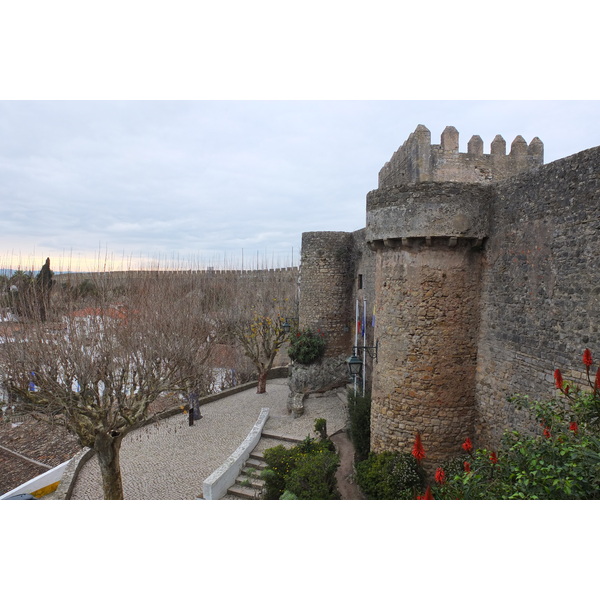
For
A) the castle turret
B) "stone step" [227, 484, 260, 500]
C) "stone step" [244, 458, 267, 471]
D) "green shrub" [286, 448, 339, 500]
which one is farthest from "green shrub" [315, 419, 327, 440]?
the castle turret

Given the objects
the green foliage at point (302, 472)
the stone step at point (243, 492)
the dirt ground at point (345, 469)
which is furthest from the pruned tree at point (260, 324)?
the stone step at point (243, 492)

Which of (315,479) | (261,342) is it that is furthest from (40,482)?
(261,342)

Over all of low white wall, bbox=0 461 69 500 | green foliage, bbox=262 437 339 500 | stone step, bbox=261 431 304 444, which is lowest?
low white wall, bbox=0 461 69 500

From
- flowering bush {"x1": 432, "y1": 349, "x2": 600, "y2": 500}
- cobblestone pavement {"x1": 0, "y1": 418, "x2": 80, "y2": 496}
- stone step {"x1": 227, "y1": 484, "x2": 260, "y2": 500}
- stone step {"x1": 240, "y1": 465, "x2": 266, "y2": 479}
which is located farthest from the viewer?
cobblestone pavement {"x1": 0, "y1": 418, "x2": 80, "y2": 496}

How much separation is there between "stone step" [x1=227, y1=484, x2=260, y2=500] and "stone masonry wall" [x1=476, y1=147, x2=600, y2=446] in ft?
18.5

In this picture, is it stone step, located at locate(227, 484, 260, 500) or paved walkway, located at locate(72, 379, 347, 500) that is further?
paved walkway, located at locate(72, 379, 347, 500)

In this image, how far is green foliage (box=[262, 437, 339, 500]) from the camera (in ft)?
26.9

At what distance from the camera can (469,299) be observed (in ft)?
25.1

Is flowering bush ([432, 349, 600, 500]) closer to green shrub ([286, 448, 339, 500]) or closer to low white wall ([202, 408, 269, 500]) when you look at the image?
green shrub ([286, 448, 339, 500])

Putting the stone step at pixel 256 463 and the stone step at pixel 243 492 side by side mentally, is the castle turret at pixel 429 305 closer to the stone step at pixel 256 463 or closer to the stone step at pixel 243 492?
the stone step at pixel 243 492

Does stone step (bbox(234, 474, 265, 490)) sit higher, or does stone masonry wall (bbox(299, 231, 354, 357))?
stone masonry wall (bbox(299, 231, 354, 357))

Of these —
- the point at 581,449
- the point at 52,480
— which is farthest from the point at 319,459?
the point at 52,480

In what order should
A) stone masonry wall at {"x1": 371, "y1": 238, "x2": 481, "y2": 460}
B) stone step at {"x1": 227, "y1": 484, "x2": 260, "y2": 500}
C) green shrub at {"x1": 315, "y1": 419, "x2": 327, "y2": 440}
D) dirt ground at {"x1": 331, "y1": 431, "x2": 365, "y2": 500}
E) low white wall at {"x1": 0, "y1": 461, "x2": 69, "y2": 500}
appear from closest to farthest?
stone masonry wall at {"x1": 371, "y1": 238, "x2": 481, "y2": 460} → dirt ground at {"x1": 331, "y1": 431, "x2": 365, "y2": 500} → stone step at {"x1": 227, "y1": 484, "x2": 260, "y2": 500} → low white wall at {"x1": 0, "y1": 461, "x2": 69, "y2": 500} → green shrub at {"x1": 315, "y1": 419, "x2": 327, "y2": 440}

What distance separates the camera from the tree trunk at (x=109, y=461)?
28.5ft
